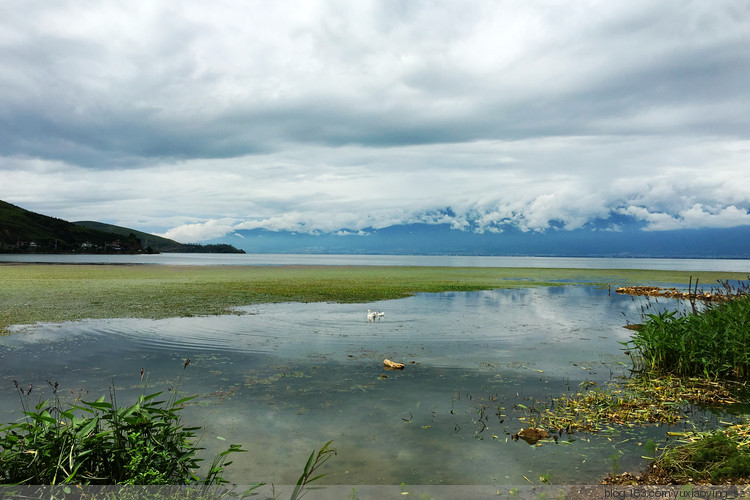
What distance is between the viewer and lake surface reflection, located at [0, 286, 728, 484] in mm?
7484

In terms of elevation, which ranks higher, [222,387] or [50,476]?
[50,476]

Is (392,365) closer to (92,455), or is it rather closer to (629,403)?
(629,403)

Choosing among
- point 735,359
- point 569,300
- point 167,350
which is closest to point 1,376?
point 167,350

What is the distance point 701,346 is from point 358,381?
955 centimetres

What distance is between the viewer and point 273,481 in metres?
6.80

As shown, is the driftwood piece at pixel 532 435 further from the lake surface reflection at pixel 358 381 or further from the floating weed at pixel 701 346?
the floating weed at pixel 701 346

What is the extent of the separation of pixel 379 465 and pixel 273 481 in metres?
1.63

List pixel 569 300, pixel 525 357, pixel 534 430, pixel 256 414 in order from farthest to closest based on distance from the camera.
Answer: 1. pixel 569 300
2. pixel 525 357
3. pixel 256 414
4. pixel 534 430

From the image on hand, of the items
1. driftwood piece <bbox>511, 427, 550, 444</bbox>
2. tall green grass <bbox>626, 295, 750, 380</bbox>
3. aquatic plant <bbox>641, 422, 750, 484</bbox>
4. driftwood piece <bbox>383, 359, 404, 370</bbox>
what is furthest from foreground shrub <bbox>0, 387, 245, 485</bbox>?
tall green grass <bbox>626, 295, 750, 380</bbox>

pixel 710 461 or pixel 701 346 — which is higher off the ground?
pixel 701 346

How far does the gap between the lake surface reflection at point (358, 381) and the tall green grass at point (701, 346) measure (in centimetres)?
138

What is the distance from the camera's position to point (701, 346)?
509 inches

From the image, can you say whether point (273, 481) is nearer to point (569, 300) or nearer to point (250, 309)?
point (250, 309)

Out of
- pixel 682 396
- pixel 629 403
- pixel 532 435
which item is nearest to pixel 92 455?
pixel 532 435
